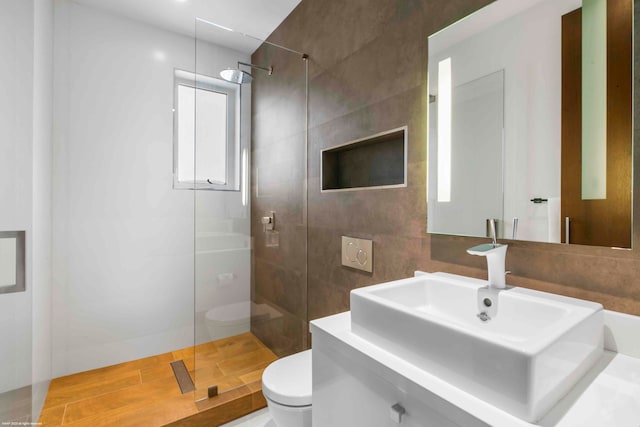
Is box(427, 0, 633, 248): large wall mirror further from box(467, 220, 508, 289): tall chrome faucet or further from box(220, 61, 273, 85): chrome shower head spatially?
box(220, 61, 273, 85): chrome shower head

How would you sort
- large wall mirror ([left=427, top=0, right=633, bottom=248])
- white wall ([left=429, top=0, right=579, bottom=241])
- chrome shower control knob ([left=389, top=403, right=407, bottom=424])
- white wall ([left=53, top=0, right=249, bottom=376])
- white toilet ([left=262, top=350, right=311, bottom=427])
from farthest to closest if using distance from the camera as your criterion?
white wall ([left=53, top=0, right=249, bottom=376]) → white toilet ([left=262, top=350, right=311, bottom=427]) → white wall ([left=429, top=0, right=579, bottom=241]) → large wall mirror ([left=427, top=0, right=633, bottom=248]) → chrome shower control knob ([left=389, top=403, right=407, bottom=424])

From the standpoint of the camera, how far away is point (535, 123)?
96 cm

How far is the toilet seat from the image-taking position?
128 cm

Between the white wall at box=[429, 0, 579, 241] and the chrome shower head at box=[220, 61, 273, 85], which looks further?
the chrome shower head at box=[220, 61, 273, 85]

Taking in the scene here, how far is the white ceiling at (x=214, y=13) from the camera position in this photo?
190 cm

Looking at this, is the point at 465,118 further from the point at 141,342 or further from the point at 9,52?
the point at 141,342

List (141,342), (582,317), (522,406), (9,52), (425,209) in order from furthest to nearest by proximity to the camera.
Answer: (141,342) → (425,209) → (9,52) → (582,317) → (522,406)

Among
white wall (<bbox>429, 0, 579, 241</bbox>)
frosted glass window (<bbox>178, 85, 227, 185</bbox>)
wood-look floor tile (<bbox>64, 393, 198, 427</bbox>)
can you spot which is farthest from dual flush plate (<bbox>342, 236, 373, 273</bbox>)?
wood-look floor tile (<bbox>64, 393, 198, 427</bbox>)

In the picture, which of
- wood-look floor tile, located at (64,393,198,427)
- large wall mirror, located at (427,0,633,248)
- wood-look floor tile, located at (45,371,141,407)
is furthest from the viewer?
wood-look floor tile, located at (45,371,141,407)

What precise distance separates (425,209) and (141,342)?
2.27 metres

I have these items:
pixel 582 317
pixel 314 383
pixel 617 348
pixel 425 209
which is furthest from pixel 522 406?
pixel 425 209

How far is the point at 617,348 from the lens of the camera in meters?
0.81

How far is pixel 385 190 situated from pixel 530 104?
0.65 m

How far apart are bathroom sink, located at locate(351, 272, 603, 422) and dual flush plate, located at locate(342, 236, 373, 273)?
43 centimetres
